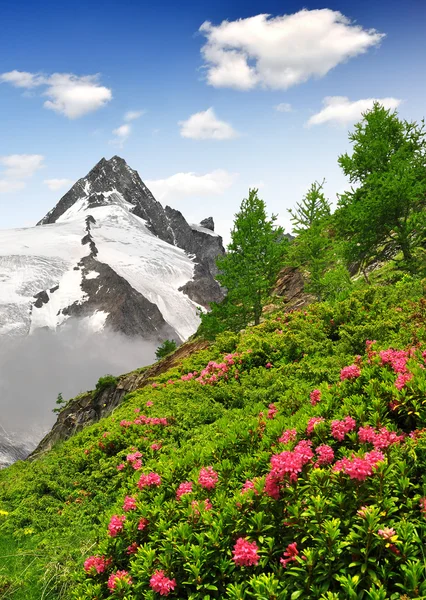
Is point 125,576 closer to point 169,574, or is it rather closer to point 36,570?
point 169,574

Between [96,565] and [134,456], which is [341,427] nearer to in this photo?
[96,565]

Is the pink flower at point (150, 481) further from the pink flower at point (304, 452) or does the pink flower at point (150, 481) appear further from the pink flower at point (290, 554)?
the pink flower at point (290, 554)

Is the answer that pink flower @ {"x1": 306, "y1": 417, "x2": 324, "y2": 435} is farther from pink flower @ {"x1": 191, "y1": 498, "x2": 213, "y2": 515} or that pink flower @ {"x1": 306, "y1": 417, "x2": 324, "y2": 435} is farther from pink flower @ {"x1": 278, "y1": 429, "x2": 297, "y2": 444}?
pink flower @ {"x1": 191, "y1": 498, "x2": 213, "y2": 515}

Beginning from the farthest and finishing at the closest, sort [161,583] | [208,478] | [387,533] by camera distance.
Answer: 1. [208,478]
2. [161,583]
3. [387,533]

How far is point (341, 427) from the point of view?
15.8 ft

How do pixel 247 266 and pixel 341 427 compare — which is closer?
pixel 341 427

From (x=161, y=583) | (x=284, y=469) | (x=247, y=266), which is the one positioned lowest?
(x=161, y=583)

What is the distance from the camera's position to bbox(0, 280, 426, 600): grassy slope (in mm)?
3521

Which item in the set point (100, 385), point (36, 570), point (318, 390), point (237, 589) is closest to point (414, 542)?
point (237, 589)

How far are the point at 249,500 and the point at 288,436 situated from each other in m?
1.04

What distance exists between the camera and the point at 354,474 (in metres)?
3.82

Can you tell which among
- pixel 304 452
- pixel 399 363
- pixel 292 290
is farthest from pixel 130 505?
pixel 292 290

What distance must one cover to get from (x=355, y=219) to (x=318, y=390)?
14244 millimetres

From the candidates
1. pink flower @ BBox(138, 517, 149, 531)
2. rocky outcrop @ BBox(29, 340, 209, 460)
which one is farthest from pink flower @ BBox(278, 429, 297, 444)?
rocky outcrop @ BBox(29, 340, 209, 460)
